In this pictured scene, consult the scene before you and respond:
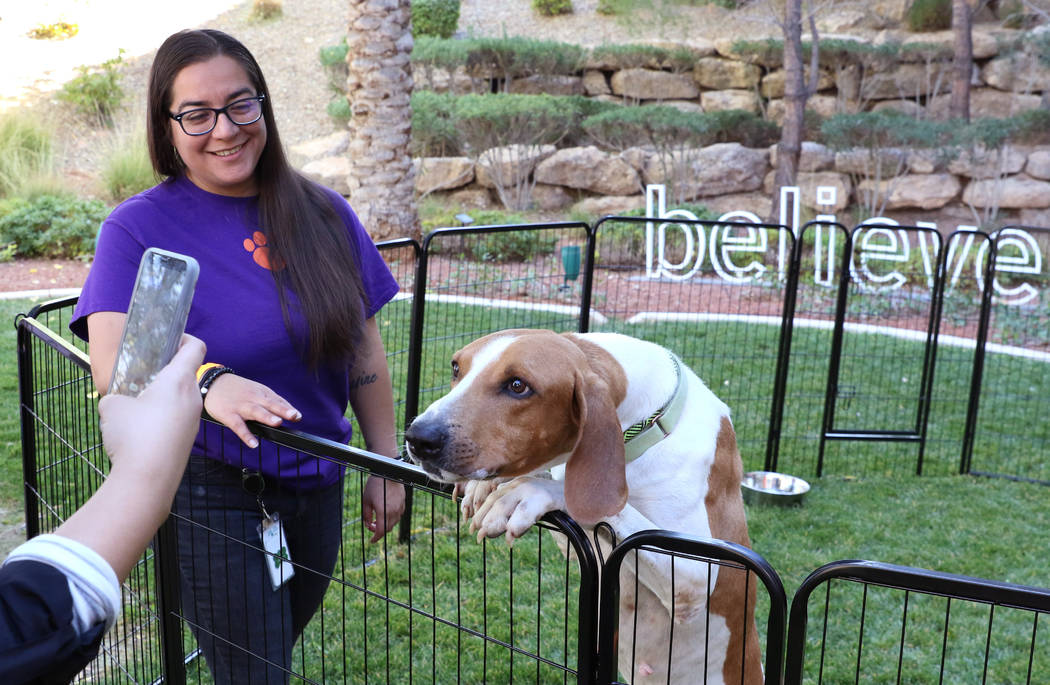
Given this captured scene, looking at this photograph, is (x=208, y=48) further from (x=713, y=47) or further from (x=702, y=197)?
(x=713, y=47)

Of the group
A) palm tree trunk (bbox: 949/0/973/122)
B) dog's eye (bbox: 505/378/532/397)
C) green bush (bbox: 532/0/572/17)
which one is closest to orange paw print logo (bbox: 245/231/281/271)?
dog's eye (bbox: 505/378/532/397)

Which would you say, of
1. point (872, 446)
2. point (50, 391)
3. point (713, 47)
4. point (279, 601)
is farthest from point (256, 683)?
point (713, 47)

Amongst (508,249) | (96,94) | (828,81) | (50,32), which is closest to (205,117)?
(508,249)

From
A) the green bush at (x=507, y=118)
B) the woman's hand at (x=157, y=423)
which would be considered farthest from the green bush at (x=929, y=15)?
the woman's hand at (x=157, y=423)

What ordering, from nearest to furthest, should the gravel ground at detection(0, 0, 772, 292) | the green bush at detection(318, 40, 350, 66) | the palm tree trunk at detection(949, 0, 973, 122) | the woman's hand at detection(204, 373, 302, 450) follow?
1. the woman's hand at detection(204, 373, 302, 450)
2. the palm tree trunk at detection(949, 0, 973, 122)
3. the gravel ground at detection(0, 0, 772, 292)
4. the green bush at detection(318, 40, 350, 66)

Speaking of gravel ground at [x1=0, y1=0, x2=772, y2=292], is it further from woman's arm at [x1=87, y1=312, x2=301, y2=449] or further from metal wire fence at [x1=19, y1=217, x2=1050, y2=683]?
woman's arm at [x1=87, y1=312, x2=301, y2=449]

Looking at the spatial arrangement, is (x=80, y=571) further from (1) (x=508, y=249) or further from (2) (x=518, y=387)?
(1) (x=508, y=249)

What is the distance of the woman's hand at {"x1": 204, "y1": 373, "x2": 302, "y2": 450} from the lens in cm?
222

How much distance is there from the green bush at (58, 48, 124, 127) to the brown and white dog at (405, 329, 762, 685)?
19.4 m

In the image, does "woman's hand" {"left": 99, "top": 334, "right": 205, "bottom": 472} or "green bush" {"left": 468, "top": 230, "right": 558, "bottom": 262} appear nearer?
"woman's hand" {"left": 99, "top": 334, "right": 205, "bottom": 472}

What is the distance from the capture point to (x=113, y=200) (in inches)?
560

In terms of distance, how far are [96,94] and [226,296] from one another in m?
19.3

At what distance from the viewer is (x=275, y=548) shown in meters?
2.53

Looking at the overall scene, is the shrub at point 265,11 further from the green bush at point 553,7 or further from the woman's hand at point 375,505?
the woman's hand at point 375,505
